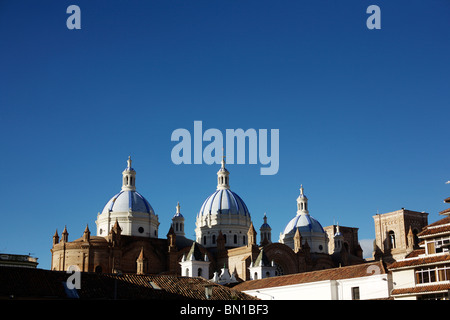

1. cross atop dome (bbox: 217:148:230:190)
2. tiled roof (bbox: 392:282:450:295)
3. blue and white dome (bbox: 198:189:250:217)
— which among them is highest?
cross atop dome (bbox: 217:148:230:190)

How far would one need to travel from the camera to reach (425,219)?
101750mm

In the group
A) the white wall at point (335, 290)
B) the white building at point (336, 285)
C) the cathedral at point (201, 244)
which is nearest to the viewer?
the white wall at point (335, 290)

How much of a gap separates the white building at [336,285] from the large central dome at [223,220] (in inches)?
1035

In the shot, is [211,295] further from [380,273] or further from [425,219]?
[425,219]

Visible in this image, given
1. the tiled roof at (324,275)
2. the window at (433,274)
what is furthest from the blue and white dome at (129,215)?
the window at (433,274)

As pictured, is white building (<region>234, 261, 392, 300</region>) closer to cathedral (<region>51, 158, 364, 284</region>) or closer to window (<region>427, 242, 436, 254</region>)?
window (<region>427, 242, 436, 254</region>)

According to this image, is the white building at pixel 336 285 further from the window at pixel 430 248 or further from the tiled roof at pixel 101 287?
the tiled roof at pixel 101 287

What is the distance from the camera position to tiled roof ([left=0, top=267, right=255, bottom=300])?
128ft

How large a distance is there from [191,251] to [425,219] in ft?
160

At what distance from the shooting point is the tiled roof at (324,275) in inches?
1955

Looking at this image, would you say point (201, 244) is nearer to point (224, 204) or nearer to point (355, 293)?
point (224, 204)

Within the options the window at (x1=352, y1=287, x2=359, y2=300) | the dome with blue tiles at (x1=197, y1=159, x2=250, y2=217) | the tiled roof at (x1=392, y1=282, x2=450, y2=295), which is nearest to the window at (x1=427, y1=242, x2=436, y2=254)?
the tiled roof at (x1=392, y1=282, x2=450, y2=295)

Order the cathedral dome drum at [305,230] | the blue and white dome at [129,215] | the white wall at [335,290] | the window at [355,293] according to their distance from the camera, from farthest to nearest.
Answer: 1. the cathedral dome drum at [305,230]
2. the blue and white dome at [129,215]
3. the window at [355,293]
4. the white wall at [335,290]
